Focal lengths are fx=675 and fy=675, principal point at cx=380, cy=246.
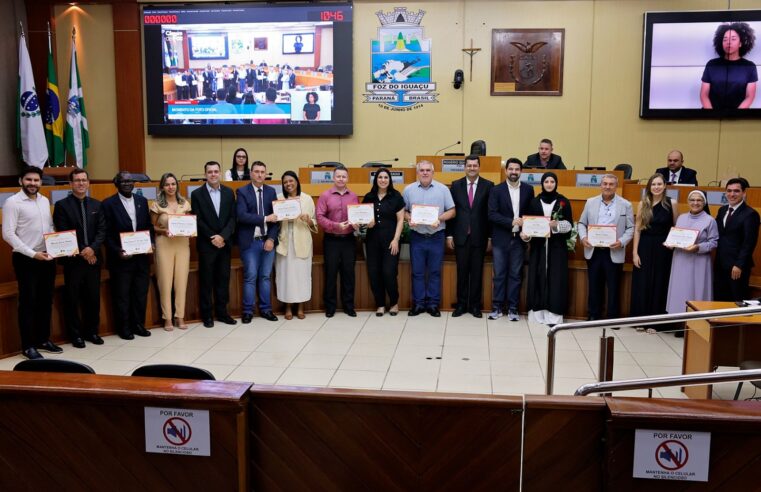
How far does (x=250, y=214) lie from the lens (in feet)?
23.9

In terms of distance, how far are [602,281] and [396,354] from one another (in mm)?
2650

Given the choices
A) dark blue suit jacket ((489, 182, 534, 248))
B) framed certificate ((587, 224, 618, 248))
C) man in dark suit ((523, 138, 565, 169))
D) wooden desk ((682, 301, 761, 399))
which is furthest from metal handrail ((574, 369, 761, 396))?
man in dark suit ((523, 138, 565, 169))

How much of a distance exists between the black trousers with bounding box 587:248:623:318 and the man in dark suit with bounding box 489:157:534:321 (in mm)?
775

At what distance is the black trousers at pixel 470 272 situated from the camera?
7707 millimetres

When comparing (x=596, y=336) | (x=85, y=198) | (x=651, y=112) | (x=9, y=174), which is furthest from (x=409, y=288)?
(x=9, y=174)

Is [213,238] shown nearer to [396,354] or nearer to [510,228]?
[396,354]

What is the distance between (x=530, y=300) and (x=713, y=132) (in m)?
5.30

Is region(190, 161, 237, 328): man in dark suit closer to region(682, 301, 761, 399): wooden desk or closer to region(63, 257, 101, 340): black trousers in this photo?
region(63, 257, 101, 340): black trousers

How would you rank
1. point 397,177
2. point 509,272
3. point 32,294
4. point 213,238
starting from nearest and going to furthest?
point 32,294
point 213,238
point 509,272
point 397,177

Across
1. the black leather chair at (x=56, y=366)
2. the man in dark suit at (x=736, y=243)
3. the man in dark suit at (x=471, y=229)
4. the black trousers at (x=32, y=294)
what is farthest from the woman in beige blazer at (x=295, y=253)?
the black leather chair at (x=56, y=366)

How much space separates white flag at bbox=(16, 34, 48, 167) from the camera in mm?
10828

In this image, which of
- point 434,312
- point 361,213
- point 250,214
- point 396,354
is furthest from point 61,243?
point 434,312

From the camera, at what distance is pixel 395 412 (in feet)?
7.07

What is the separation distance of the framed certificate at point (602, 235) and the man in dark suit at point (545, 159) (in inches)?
77.7
